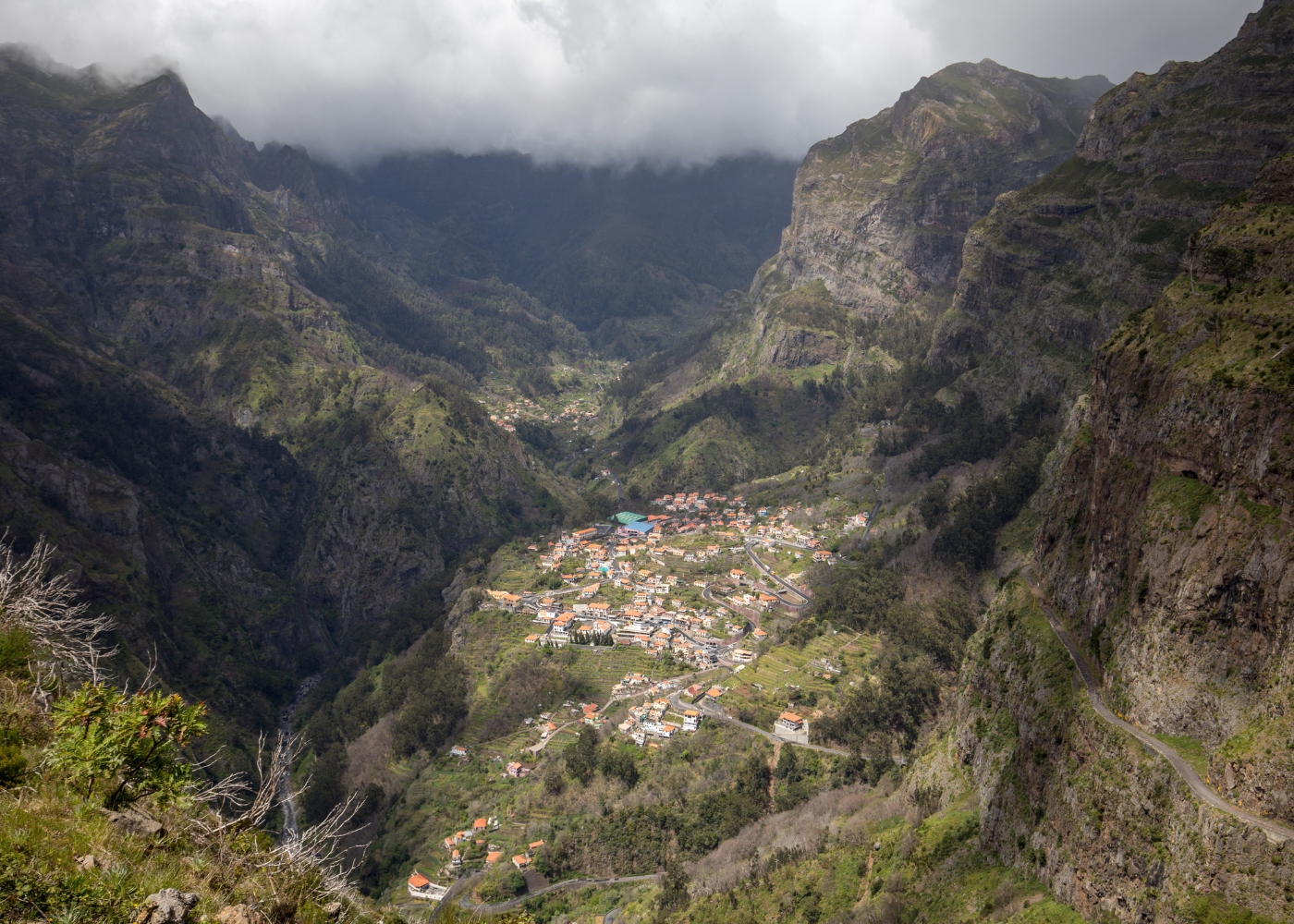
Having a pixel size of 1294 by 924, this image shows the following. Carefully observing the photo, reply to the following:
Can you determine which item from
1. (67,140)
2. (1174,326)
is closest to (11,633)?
(1174,326)

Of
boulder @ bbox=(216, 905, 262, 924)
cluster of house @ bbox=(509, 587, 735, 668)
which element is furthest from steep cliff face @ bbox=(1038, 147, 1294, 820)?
cluster of house @ bbox=(509, 587, 735, 668)

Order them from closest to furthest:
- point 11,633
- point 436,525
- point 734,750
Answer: point 11,633 → point 734,750 → point 436,525

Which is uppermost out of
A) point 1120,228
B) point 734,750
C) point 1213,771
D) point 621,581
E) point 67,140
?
point 67,140

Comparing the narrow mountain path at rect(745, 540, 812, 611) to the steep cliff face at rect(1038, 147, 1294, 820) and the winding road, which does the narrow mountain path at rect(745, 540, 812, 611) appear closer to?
the winding road

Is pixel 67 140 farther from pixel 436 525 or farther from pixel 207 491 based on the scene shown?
pixel 436 525

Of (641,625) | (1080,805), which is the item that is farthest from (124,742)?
(641,625)

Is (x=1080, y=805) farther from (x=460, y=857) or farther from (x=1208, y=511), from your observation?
(x=460, y=857)
